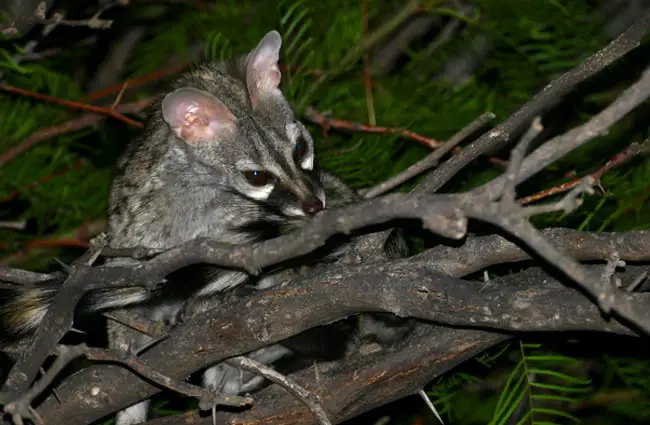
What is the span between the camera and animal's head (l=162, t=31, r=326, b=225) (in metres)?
3.41

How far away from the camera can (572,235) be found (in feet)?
8.55

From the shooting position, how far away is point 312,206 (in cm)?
326

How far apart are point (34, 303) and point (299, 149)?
1003 mm

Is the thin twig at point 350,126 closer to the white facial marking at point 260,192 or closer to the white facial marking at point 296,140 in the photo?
the white facial marking at point 296,140

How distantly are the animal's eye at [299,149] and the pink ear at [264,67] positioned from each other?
1.00ft

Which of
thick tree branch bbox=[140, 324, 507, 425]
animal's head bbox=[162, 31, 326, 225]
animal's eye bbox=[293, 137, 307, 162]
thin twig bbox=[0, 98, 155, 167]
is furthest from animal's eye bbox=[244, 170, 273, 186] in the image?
thin twig bbox=[0, 98, 155, 167]

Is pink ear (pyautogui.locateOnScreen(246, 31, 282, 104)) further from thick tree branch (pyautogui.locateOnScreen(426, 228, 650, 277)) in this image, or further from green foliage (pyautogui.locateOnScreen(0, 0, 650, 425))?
thick tree branch (pyautogui.locateOnScreen(426, 228, 650, 277))

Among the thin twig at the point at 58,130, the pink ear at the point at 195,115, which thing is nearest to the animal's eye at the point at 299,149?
the pink ear at the point at 195,115

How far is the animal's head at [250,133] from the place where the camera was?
3412 mm

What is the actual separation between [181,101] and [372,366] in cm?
122

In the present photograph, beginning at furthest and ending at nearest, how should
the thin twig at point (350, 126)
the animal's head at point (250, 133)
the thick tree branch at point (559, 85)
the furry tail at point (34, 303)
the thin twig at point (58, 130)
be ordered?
the thin twig at point (58, 130) → the thin twig at point (350, 126) → the animal's head at point (250, 133) → the furry tail at point (34, 303) → the thick tree branch at point (559, 85)

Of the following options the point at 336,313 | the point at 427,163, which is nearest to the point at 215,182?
the point at 427,163

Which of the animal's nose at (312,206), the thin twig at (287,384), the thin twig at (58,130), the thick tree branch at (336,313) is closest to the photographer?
the thick tree branch at (336,313)

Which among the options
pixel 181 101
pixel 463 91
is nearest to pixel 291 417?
pixel 181 101
